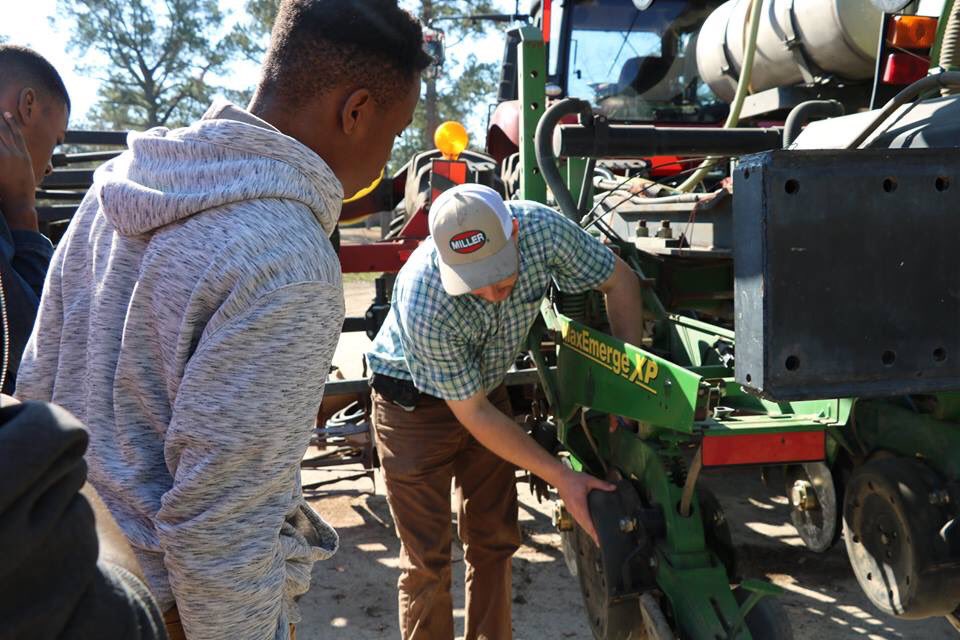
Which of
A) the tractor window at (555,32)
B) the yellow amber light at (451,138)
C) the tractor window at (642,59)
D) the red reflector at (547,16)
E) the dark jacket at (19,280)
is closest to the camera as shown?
the dark jacket at (19,280)

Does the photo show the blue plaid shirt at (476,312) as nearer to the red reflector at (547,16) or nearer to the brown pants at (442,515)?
the brown pants at (442,515)

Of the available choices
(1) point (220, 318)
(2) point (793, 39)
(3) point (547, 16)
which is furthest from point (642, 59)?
(1) point (220, 318)

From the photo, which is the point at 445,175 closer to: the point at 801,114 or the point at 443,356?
the point at 801,114

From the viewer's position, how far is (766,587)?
7.54 feet

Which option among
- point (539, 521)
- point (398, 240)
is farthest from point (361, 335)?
point (539, 521)

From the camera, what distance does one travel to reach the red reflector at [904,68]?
2805 millimetres

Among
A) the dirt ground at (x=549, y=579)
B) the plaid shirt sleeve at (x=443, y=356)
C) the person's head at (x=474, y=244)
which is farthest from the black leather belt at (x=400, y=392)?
the dirt ground at (x=549, y=579)

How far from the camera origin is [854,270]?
159 cm

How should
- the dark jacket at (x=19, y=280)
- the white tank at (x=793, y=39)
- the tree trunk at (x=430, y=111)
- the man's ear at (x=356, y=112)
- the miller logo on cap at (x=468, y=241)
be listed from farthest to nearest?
the tree trunk at (x=430, y=111)
the white tank at (x=793, y=39)
the miller logo on cap at (x=468, y=241)
the dark jacket at (x=19, y=280)
the man's ear at (x=356, y=112)

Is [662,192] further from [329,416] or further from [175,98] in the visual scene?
[175,98]

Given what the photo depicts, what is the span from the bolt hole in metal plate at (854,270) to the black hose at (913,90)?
46cm

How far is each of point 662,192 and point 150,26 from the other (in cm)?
2054

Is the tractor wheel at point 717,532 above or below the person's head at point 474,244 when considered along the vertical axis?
below

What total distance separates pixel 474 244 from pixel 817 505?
4.44 feet
